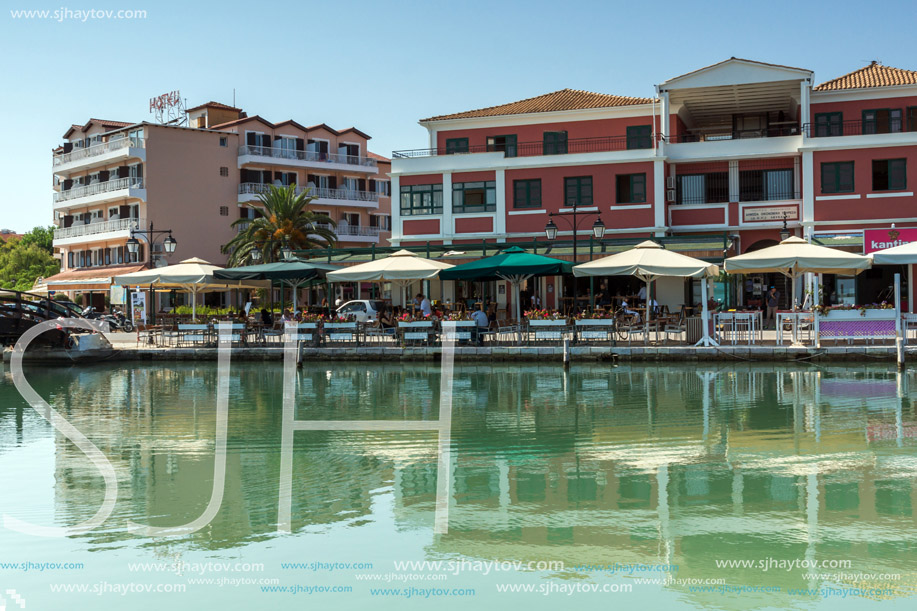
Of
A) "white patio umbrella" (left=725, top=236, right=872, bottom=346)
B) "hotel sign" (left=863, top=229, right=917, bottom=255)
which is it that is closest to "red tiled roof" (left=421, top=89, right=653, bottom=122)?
"hotel sign" (left=863, top=229, right=917, bottom=255)

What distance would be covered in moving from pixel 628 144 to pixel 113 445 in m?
29.4

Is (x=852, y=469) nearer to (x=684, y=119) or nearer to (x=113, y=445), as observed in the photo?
(x=113, y=445)

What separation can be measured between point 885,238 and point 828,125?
5802 millimetres

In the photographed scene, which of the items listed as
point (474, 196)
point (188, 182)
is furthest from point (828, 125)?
point (188, 182)

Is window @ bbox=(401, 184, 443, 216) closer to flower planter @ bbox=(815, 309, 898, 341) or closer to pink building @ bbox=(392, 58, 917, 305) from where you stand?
pink building @ bbox=(392, 58, 917, 305)

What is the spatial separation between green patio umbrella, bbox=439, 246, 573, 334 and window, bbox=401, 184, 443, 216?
43.1ft

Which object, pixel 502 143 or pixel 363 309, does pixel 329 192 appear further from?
pixel 363 309

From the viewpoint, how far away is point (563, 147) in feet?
127

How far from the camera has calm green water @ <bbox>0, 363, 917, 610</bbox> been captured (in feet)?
23.5

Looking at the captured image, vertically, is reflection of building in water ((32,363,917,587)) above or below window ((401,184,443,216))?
below

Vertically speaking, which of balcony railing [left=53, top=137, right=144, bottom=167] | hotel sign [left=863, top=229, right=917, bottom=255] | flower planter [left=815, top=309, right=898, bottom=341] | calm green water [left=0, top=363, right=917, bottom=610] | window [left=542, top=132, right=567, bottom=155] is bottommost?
calm green water [left=0, top=363, right=917, bottom=610]

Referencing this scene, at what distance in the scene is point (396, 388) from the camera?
19109 mm

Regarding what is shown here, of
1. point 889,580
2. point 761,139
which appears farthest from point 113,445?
point 761,139

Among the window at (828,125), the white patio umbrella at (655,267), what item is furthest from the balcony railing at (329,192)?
the white patio umbrella at (655,267)
